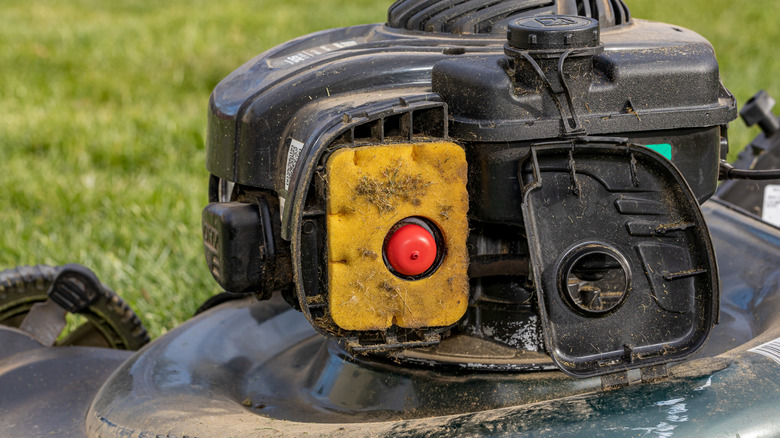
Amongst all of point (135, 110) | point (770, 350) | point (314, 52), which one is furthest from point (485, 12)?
point (135, 110)

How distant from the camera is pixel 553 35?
1406 millimetres

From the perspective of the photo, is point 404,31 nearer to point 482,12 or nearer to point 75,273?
point 482,12

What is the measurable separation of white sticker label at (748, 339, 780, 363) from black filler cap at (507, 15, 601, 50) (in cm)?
55

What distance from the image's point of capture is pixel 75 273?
215 cm

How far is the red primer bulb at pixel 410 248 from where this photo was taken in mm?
1433

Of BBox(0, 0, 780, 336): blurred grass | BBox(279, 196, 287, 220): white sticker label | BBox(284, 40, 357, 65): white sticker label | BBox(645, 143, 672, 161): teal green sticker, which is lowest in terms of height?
BBox(0, 0, 780, 336): blurred grass

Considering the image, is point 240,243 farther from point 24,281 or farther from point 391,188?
point 24,281

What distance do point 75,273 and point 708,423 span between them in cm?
140

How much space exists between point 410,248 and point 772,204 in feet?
4.54

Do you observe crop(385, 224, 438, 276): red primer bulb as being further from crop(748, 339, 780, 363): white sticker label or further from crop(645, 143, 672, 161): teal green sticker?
crop(748, 339, 780, 363): white sticker label

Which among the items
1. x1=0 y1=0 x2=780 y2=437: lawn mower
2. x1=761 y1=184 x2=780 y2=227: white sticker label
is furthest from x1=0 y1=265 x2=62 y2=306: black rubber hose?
x1=761 y1=184 x2=780 y2=227: white sticker label

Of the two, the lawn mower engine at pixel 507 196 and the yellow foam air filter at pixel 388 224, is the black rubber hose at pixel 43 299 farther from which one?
the yellow foam air filter at pixel 388 224

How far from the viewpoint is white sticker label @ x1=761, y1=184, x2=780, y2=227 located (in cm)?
244

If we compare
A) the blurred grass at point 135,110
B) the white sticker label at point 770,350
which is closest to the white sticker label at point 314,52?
the white sticker label at point 770,350
